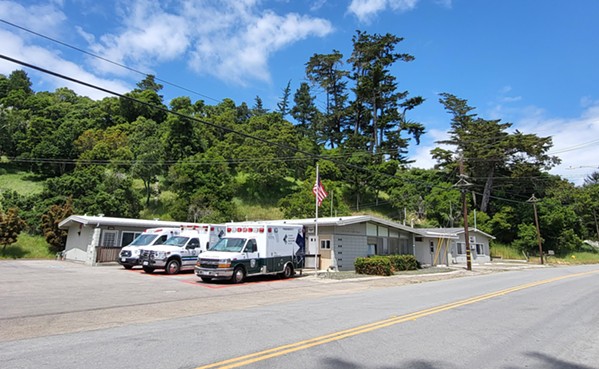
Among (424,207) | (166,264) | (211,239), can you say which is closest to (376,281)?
(211,239)

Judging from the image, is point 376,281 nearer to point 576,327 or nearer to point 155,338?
point 576,327

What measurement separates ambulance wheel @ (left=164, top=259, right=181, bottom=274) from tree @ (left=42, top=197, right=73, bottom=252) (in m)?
15.2

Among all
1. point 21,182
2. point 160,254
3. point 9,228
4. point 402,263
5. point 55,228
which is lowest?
point 402,263

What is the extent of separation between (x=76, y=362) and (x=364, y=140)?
58.8m

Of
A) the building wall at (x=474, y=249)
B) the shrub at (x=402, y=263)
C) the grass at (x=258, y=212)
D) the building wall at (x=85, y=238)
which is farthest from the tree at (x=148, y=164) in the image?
the building wall at (x=474, y=249)

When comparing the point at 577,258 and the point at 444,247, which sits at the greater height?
the point at 444,247

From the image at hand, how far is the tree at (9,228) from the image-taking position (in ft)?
87.0

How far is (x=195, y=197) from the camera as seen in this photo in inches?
1527

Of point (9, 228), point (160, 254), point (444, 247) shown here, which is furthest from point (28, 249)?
point (444, 247)

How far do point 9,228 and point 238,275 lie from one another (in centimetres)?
2018

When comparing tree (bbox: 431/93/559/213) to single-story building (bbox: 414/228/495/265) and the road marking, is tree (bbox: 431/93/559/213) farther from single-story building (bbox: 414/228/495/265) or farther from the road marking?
the road marking

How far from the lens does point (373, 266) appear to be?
23.0 metres

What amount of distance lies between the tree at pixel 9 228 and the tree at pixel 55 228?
2633 mm

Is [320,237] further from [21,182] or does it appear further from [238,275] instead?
[21,182]
